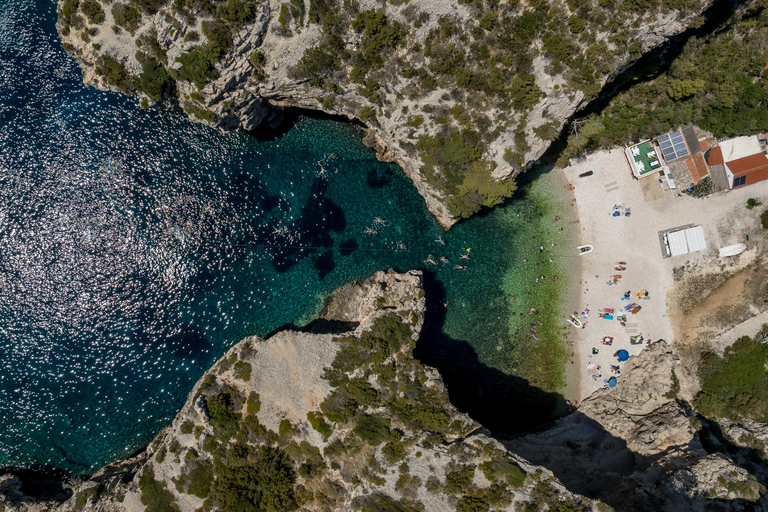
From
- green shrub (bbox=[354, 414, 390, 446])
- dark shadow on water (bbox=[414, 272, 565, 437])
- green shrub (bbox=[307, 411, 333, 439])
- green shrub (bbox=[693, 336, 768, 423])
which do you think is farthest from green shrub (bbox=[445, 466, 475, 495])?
green shrub (bbox=[693, 336, 768, 423])

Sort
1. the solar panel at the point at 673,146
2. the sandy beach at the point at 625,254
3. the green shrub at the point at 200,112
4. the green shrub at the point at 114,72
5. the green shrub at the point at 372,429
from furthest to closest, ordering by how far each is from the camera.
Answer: the sandy beach at the point at 625,254 → the solar panel at the point at 673,146 → the green shrub at the point at 200,112 → the green shrub at the point at 114,72 → the green shrub at the point at 372,429

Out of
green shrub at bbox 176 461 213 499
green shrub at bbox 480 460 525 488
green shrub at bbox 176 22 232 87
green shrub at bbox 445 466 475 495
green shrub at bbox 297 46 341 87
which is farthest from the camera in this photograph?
green shrub at bbox 176 461 213 499

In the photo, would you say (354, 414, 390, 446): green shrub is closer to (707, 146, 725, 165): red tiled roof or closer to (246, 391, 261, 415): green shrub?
(246, 391, 261, 415): green shrub

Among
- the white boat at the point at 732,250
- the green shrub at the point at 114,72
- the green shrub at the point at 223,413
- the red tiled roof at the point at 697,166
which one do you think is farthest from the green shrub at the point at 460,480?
the green shrub at the point at 114,72

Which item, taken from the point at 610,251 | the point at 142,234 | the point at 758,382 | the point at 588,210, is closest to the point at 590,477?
the point at 758,382

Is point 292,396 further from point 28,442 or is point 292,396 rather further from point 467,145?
point 28,442

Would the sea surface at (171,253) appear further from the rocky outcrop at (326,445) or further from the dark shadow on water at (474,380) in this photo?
the rocky outcrop at (326,445)

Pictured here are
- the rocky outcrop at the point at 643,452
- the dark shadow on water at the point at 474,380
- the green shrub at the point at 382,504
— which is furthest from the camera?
the dark shadow on water at the point at 474,380

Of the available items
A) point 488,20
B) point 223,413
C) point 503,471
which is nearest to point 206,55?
point 488,20
